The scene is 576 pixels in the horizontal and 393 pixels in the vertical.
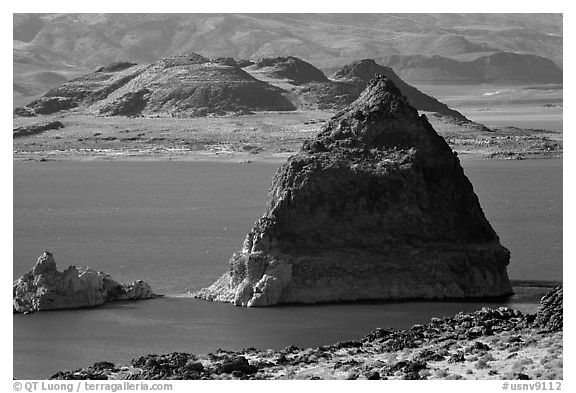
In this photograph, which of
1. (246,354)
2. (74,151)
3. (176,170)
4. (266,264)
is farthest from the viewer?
(74,151)

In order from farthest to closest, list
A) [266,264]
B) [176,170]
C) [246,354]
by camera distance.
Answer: [176,170]
[266,264]
[246,354]

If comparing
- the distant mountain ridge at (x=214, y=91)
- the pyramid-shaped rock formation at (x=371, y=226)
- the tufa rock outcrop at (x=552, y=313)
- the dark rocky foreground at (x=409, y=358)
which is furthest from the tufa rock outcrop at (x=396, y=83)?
the tufa rock outcrop at (x=552, y=313)

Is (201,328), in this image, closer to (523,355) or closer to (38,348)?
(38,348)

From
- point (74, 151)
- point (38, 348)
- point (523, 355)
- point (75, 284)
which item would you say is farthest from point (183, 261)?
point (74, 151)

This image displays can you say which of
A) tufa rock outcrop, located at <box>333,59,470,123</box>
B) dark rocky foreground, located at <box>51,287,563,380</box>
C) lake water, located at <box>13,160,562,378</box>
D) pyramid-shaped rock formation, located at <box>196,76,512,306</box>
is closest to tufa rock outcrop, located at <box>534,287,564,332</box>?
dark rocky foreground, located at <box>51,287,563,380</box>

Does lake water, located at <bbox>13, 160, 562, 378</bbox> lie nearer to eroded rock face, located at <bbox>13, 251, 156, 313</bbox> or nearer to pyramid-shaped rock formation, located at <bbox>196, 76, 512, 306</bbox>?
eroded rock face, located at <bbox>13, 251, 156, 313</bbox>

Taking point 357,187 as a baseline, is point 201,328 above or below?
below
